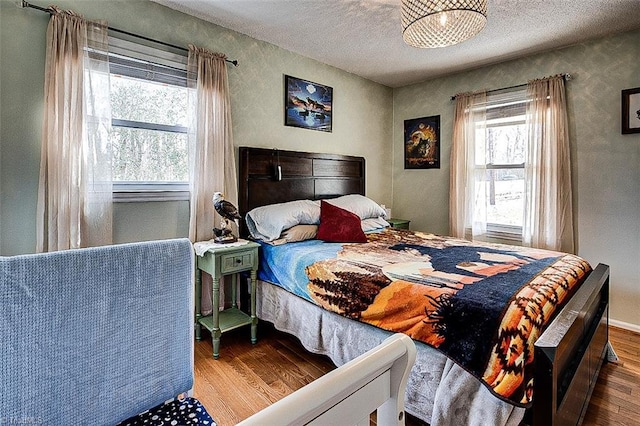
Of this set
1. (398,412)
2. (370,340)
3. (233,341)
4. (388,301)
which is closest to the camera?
(398,412)

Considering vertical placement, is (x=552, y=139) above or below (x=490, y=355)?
above

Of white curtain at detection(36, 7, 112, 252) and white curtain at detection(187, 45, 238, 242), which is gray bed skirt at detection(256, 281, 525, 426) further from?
white curtain at detection(36, 7, 112, 252)

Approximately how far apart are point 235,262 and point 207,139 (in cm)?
101

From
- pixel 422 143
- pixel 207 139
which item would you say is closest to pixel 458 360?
pixel 207 139

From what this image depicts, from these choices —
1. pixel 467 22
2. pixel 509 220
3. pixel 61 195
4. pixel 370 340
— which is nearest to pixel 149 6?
pixel 61 195

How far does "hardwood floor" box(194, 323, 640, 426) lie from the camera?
183 cm

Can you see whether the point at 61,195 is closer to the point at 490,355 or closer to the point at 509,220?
the point at 490,355

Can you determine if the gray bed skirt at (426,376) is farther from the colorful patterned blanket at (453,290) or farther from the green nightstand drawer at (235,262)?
the green nightstand drawer at (235,262)

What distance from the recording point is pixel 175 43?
261 centimetres

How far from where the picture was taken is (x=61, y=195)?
6.73ft

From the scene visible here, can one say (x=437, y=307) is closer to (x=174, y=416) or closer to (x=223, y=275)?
(x=174, y=416)

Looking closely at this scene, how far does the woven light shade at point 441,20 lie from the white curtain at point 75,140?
77.0 inches

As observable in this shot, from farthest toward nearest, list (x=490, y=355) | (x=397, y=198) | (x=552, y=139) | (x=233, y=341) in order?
1. (x=397, y=198)
2. (x=552, y=139)
3. (x=233, y=341)
4. (x=490, y=355)

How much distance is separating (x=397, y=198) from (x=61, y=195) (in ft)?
12.1
